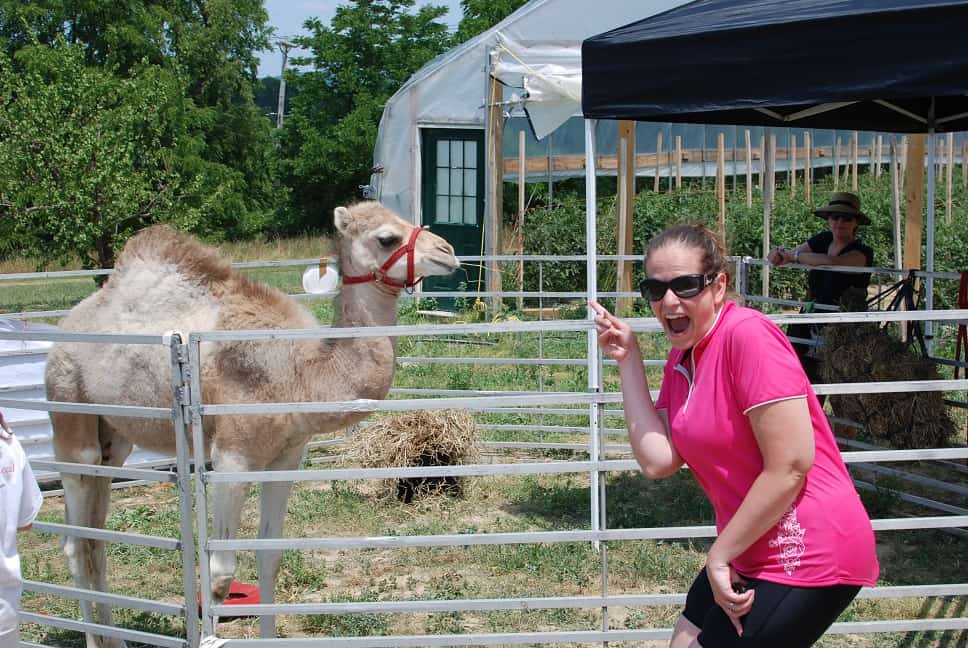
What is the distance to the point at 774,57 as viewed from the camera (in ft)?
16.0

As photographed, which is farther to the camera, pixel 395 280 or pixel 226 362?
pixel 395 280

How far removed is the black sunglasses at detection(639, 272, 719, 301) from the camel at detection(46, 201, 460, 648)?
7.81 ft

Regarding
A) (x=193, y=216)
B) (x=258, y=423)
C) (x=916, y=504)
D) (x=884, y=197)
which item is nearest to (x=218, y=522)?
(x=258, y=423)

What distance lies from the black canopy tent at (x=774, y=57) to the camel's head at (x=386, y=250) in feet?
4.12

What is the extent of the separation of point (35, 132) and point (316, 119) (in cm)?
1523

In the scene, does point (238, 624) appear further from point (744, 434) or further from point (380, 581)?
point (744, 434)

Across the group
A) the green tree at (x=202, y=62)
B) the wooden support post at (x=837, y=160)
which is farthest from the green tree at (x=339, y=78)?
the wooden support post at (x=837, y=160)

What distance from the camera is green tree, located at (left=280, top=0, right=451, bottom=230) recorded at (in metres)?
33.3

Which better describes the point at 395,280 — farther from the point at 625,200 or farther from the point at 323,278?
the point at 625,200

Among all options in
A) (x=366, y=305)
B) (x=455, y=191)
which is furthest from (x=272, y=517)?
(x=455, y=191)

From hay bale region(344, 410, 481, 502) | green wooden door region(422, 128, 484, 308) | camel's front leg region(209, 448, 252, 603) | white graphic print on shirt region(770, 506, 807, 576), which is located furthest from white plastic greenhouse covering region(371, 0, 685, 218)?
white graphic print on shirt region(770, 506, 807, 576)

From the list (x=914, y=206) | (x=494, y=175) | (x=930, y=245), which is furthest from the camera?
(x=494, y=175)

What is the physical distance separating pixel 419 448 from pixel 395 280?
2562 millimetres

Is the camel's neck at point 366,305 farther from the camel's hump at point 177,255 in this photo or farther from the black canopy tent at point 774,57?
the black canopy tent at point 774,57
